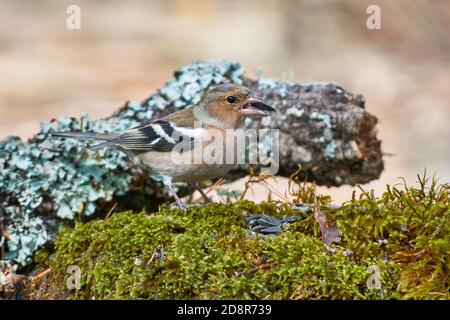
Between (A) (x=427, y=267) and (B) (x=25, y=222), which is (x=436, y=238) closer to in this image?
(A) (x=427, y=267)

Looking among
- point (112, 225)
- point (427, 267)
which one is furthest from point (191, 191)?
point (427, 267)

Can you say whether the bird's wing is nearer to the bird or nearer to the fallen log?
the bird

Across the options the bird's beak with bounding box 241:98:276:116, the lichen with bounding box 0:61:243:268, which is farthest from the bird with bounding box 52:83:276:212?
the lichen with bounding box 0:61:243:268

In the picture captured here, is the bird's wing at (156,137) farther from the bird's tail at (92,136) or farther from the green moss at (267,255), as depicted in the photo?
the green moss at (267,255)

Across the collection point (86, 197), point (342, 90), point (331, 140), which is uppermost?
point (342, 90)

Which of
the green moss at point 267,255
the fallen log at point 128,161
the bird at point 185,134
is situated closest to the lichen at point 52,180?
the fallen log at point 128,161

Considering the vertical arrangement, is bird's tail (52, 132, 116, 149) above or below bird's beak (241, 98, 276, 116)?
below
